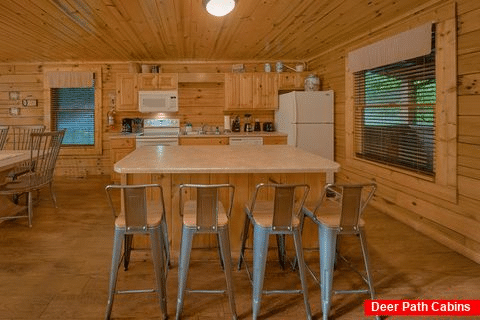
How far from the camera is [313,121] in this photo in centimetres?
569

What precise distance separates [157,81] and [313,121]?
8.98 ft

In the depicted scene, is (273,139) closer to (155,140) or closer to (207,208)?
(155,140)

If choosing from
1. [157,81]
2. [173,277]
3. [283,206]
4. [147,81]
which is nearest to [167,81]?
[157,81]

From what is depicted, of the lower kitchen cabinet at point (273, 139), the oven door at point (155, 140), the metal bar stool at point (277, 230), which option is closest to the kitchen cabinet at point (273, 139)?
the lower kitchen cabinet at point (273, 139)

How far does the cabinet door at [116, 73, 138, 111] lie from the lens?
6.42 metres

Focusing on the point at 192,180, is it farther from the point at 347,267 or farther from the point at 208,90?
the point at 208,90

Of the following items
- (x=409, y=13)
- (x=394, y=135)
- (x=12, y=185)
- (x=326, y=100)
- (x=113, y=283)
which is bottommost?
(x=113, y=283)

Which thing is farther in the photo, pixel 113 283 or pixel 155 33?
pixel 155 33

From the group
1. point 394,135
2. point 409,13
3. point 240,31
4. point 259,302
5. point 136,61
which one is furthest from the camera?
point 136,61

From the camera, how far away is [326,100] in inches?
224

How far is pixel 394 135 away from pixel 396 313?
2512mm

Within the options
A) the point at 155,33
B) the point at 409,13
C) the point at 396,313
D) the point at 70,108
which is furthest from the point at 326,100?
the point at 70,108

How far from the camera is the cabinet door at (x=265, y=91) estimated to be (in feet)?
21.3

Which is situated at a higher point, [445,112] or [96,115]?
[96,115]
